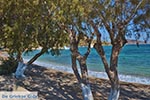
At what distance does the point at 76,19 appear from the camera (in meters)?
6.79

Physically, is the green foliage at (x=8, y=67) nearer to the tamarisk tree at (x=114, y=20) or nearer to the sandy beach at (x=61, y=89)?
the sandy beach at (x=61, y=89)

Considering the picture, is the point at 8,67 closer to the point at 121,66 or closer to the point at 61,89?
the point at 61,89

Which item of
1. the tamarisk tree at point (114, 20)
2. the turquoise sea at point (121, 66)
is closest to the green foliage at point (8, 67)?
the turquoise sea at point (121, 66)

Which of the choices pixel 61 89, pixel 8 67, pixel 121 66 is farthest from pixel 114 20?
pixel 121 66

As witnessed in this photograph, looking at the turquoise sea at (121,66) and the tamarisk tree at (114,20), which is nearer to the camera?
the tamarisk tree at (114,20)

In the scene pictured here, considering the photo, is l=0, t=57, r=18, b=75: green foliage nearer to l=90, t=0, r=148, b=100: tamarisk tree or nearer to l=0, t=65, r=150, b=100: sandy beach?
l=0, t=65, r=150, b=100: sandy beach

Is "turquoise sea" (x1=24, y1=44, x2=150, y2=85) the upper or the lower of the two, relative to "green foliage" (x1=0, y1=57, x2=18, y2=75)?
lower

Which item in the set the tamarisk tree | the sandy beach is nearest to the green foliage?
the sandy beach

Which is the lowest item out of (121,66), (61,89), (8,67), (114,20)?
(121,66)

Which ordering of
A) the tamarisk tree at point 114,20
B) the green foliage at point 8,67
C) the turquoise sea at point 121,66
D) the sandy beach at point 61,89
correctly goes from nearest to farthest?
the tamarisk tree at point 114,20 < the sandy beach at point 61,89 < the green foliage at point 8,67 < the turquoise sea at point 121,66

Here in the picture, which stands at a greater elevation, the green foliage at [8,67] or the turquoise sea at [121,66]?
the green foliage at [8,67]

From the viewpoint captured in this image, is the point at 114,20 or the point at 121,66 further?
the point at 121,66

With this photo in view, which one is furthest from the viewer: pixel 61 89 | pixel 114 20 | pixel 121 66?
pixel 121 66

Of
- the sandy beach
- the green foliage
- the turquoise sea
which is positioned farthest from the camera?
the turquoise sea
